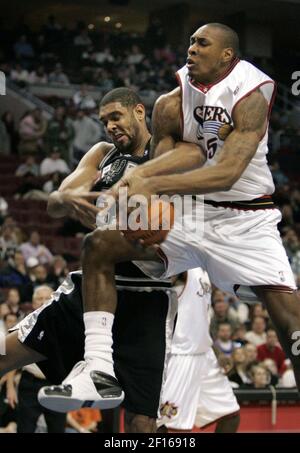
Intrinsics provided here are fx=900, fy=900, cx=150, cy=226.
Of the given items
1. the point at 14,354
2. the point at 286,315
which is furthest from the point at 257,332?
the point at 286,315

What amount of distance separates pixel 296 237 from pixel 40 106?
574 centimetres

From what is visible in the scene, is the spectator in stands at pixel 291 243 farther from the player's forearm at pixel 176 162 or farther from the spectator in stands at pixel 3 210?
the player's forearm at pixel 176 162

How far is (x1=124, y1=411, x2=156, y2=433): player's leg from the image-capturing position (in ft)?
15.8

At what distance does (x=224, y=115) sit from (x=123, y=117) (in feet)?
2.40

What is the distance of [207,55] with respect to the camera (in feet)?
14.4

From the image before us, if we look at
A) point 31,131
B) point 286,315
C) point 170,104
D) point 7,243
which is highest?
point 31,131

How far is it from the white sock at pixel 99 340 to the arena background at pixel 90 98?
403 centimetres

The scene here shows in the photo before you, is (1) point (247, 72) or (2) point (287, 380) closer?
(1) point (247, 72)

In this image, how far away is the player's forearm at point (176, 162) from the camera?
4.29 meters

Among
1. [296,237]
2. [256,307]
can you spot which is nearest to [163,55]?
[296,237]

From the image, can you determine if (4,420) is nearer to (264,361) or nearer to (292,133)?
(264,361)

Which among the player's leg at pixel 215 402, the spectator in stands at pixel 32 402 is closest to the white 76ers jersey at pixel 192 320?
the player's leg at pixel 215 402

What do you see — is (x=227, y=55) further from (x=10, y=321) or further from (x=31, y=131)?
(x=31, y=131)

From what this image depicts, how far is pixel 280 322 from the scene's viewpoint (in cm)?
429
